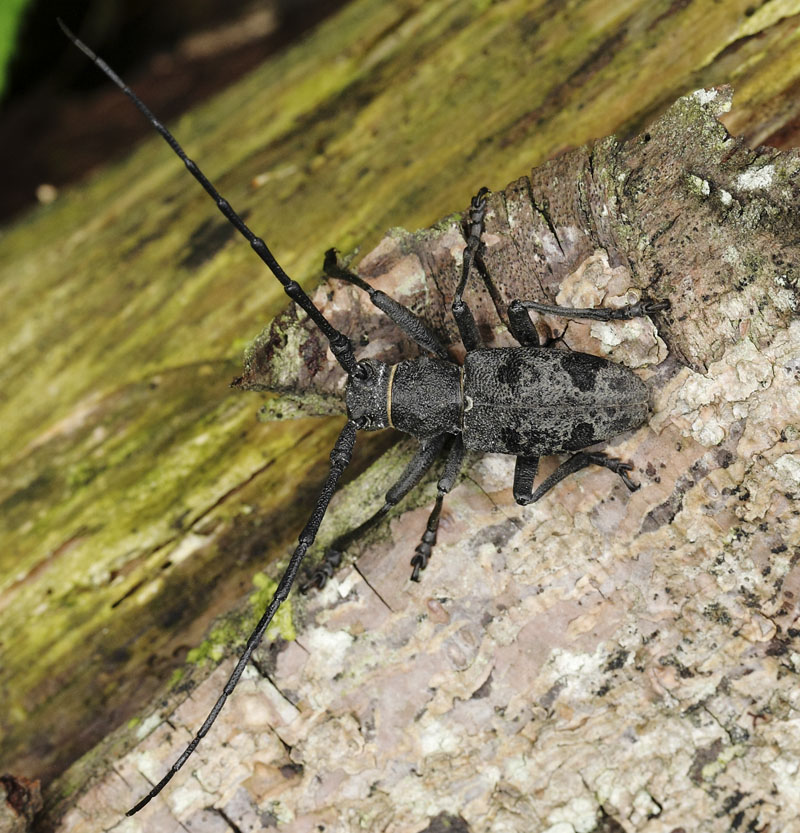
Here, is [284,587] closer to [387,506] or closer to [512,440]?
[387,506]

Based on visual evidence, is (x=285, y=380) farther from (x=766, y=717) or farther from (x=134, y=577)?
(x=766, y=717)

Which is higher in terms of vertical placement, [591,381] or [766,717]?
[591,381]

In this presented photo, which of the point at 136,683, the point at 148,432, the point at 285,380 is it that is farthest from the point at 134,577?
the point at 285,380

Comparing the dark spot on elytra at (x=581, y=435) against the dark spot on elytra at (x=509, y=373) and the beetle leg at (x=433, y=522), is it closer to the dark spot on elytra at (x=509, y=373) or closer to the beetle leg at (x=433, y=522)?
the dark spot on elytra at (x=509, y=373)

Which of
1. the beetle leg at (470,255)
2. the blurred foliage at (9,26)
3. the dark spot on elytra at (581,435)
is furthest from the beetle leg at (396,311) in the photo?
the blurred foliage at (9,26)

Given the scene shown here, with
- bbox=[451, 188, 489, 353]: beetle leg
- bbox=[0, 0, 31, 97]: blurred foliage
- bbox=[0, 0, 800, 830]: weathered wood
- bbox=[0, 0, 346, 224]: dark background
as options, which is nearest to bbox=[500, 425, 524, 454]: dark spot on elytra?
bbox=[0, 0, 800, 830]: weathered wood

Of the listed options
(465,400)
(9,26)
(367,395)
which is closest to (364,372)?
(367,395)

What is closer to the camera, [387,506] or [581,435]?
[581,435]
